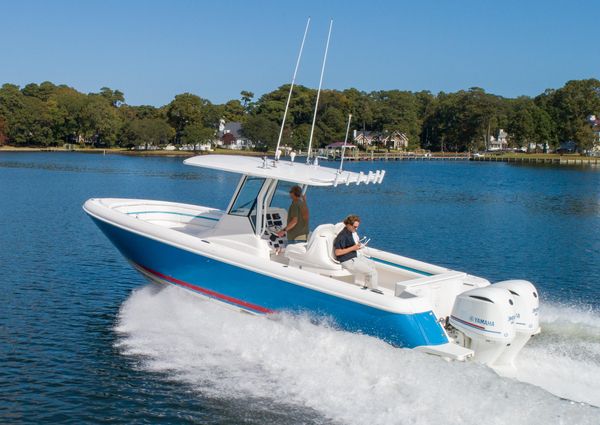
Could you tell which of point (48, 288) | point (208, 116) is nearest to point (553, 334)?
point (48, 288)

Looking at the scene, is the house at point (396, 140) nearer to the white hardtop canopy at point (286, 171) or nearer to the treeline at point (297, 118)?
the treeline at point (297, 118)

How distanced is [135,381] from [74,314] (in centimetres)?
356

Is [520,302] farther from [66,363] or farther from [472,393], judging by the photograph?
[66,363]

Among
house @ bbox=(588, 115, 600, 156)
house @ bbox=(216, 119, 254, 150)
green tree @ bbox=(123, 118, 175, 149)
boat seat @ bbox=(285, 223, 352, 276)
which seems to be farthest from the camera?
house @ bbox=(216, 119, 254, 150)

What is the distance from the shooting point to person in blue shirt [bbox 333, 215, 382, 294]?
9758 mm

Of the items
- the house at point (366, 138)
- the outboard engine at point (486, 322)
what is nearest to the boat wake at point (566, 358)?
the outboard engine at point (486, 322)

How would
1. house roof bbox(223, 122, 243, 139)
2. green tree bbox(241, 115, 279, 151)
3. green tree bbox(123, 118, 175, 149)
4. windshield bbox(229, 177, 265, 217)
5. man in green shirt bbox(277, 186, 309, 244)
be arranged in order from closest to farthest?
man in green shirt bbox(277, 186, 309, 244), windshield bbox(229, 177, 265, 217), green tree bbox(123, 118, 175, 149), green tree bbox(241, 115, 279, 151), house roof bbox(223, 122, 243, 139)

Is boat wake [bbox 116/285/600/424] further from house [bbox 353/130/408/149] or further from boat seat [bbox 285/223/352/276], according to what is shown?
house [bbox 353/130/408/149]

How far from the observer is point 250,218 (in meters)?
10.8

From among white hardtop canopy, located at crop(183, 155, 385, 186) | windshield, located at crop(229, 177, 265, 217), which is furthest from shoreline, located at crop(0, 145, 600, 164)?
windshield, located at crop(229, 177, 265, 217)

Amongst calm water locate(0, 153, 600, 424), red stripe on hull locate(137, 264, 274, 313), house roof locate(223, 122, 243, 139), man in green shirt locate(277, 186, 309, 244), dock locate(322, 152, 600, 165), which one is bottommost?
calm water locate(0, 153, 600, 424)

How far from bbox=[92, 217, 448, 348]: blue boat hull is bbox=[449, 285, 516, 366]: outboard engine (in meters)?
0.33

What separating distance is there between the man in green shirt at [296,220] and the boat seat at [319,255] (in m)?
0.63

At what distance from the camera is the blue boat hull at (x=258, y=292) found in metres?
8.43
